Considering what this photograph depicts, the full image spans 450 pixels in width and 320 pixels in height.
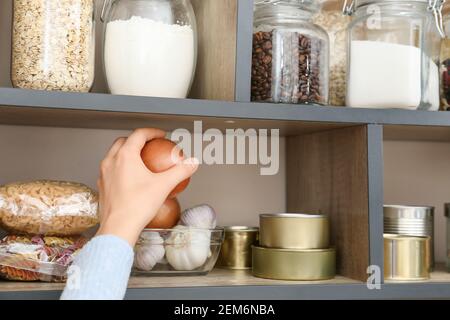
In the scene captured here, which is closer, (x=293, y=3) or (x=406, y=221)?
(x=293, y=3)

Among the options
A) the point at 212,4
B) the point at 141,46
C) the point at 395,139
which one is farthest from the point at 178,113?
the point at 395,139

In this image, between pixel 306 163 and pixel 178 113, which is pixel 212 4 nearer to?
pixel 178 113

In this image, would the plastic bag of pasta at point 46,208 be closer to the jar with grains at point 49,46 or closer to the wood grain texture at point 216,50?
the jar with grains at point 49,46

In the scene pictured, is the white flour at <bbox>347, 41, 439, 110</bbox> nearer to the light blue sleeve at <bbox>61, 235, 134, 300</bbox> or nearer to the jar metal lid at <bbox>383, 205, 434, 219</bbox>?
the jar metal lid at <bbox>383, 205, 434, 219</bbox>

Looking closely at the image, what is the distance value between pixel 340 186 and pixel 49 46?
0.57m

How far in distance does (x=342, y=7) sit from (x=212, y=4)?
0.27 meters

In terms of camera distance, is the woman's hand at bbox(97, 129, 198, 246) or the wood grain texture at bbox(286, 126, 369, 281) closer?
the woman's hand at bbox(97, 129, 198, 246)

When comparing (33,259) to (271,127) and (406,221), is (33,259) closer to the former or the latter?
(271,127)

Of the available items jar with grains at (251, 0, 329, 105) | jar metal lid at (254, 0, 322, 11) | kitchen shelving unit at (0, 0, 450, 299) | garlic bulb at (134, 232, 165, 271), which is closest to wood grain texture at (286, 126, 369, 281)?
kitchen shelving unit at (0, 0, 450, 299)

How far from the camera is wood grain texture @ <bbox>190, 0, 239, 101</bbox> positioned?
Result: 3.55ft

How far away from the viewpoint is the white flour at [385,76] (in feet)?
3.60

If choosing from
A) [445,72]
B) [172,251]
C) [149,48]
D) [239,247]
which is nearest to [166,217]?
[172,251]

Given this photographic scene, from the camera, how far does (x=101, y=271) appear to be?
2.96ft

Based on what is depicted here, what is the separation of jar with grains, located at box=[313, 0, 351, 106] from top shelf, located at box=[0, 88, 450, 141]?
0.07 metres
